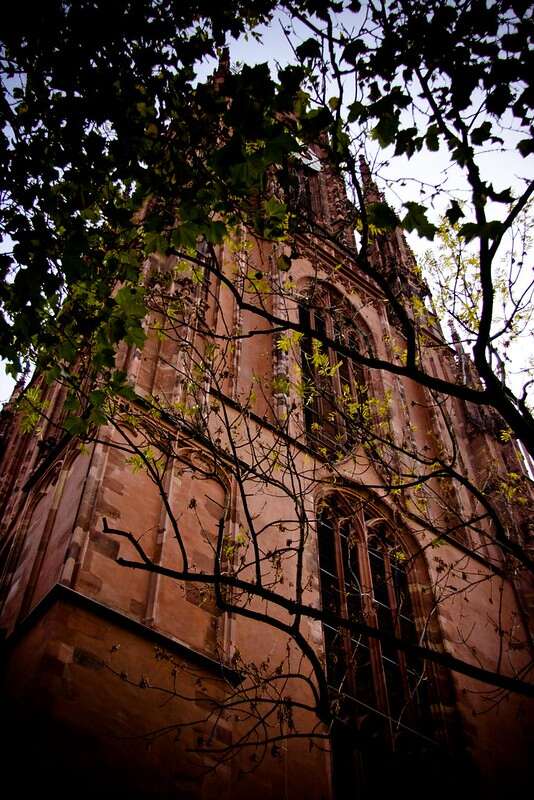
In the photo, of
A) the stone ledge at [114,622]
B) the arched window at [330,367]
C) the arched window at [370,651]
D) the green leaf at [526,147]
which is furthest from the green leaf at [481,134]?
the arched window at [330,367]

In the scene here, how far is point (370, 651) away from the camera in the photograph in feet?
29.3

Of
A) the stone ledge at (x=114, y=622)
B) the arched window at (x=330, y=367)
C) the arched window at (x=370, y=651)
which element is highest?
the arched window at (x=330, y=367)

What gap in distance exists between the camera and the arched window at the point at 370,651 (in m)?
7.49

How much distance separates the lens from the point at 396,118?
4.85 metres

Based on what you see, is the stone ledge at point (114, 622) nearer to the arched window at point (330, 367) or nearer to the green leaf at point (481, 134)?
the green leaf at point (481, 134)

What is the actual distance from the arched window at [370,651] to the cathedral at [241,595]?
1.3 inches

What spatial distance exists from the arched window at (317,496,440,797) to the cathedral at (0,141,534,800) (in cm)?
3

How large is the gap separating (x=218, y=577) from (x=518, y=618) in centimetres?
908

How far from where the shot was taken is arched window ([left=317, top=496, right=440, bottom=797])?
24.6 feet

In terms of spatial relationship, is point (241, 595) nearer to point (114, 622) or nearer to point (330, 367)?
point (114, 622)

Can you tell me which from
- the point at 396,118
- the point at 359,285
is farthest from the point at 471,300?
the point at 359,285

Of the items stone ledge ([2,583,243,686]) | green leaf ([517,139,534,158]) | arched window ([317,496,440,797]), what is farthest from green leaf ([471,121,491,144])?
stone ledge ([2,583,243,686])

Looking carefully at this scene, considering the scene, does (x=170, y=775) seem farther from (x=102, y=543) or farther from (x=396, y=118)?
(x=396, y=118)

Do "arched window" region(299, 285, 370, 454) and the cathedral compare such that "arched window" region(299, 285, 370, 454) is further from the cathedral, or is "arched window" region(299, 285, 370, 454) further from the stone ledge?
the stone ledge
